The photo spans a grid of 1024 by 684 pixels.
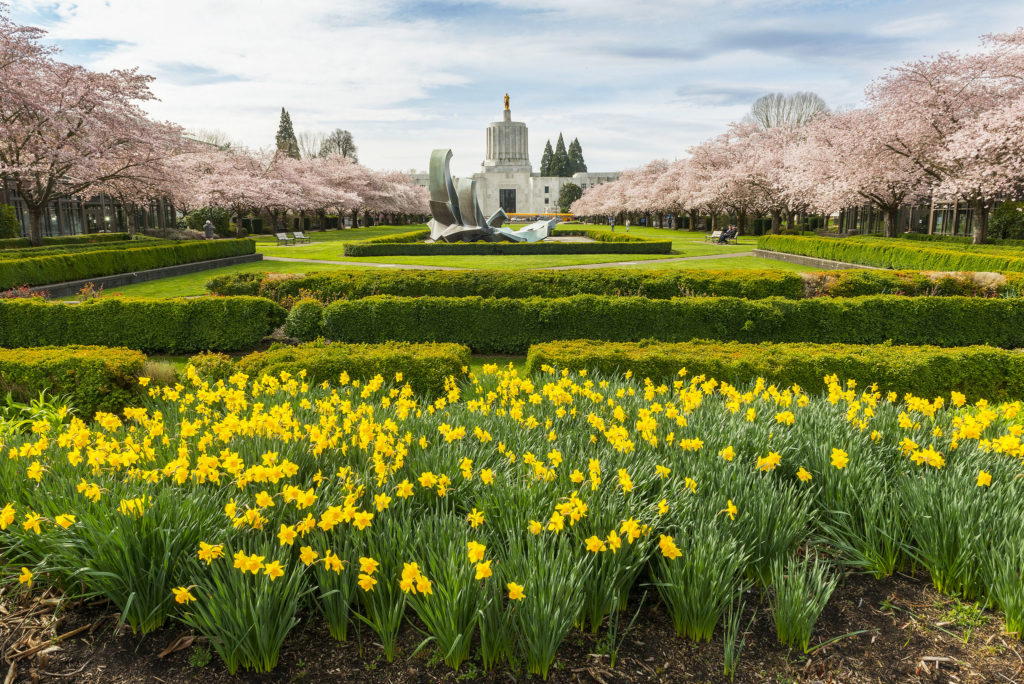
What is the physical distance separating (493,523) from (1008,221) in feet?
113

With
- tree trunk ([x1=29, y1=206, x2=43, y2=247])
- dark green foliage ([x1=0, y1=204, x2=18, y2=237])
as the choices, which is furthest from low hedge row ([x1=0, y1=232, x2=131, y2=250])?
tree trunk ([x1=29, y1=206, x2=43, y2=247])

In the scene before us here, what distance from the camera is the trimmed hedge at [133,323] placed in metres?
9.34

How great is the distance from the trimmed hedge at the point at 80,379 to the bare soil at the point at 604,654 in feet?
12.8

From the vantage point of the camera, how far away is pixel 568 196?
4092 inches

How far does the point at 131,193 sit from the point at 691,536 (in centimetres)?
2961

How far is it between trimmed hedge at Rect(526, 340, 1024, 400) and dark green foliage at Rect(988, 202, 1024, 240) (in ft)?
89.5

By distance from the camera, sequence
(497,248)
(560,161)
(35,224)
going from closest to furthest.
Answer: (35,224), (497,248), (560,161)

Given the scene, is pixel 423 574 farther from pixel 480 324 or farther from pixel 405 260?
pixel 405 260

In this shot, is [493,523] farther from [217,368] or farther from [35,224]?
[35,224]

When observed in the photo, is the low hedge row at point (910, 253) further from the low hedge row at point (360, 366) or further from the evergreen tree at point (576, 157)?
the evergreen tree at point (576, 157)

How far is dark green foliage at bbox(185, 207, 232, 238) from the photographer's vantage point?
40.5 metres

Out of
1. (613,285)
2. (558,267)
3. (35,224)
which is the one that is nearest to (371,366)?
(613,285)

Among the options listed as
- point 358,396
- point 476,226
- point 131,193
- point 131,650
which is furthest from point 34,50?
point 131,650

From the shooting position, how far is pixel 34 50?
20016 millimetres
